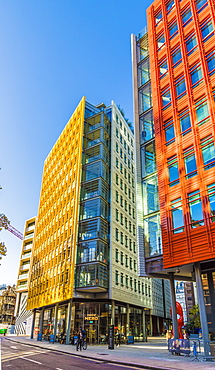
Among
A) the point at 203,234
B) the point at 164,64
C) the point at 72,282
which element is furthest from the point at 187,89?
the point at 72,282

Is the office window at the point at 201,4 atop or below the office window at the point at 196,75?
atop

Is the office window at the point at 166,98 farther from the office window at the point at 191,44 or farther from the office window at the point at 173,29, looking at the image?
the office window at the point at 173,29

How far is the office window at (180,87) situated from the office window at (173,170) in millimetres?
6523

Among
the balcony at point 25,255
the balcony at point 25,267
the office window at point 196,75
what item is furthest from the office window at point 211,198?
the balcony at point 25,255

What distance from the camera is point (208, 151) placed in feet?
81.6

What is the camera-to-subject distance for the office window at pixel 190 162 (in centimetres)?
2569

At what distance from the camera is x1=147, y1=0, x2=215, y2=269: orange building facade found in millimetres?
23703

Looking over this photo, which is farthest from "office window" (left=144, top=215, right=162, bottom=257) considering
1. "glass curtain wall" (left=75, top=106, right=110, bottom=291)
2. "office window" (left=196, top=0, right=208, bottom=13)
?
"office window" (left=196, top=0, right=208, bottom=13)

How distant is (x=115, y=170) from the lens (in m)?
48.1

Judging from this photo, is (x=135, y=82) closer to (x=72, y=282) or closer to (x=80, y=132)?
(x=80, y=132)

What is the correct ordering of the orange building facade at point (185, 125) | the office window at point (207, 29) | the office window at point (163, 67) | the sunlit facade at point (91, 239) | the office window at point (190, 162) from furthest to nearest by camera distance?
1. the sunlit facade at point (91, 239)
2. the office window at point (163, 67)
3. the office window at point (207, 29)
4. the office window at point (190, 162)
5. the orange building facade at point (185, 125)

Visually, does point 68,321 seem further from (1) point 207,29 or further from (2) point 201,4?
(2) point 201,4

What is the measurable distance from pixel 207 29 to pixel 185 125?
32.3ft

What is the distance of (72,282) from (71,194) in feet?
44.8
